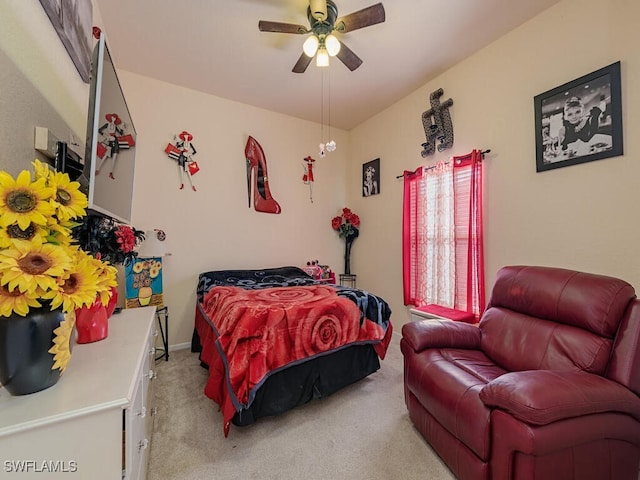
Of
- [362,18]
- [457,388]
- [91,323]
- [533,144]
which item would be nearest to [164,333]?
[91,323]

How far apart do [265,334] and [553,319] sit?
171 cm

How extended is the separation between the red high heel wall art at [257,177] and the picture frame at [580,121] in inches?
110

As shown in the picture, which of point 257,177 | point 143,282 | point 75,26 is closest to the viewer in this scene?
point 75,26

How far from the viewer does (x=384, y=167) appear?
359 cm

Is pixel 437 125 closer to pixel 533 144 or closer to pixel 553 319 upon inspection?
pixel 533 144

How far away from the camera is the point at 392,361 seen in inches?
107

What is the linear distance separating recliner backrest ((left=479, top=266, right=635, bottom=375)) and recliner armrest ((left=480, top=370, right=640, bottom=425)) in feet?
0.73

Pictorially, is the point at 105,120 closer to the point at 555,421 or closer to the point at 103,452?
the point at 103,452

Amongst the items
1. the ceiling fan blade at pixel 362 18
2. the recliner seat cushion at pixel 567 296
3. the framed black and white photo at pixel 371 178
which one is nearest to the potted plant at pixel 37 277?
the ceiling fan blade at pixel 362 18

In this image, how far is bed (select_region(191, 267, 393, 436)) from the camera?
162 centimetres

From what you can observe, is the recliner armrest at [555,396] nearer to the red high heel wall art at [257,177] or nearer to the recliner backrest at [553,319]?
the recliner backrest at [553,319]

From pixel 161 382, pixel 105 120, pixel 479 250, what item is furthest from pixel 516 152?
pixel 161 382

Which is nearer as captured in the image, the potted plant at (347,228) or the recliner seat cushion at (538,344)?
the recliner seat cushion at (538,344)

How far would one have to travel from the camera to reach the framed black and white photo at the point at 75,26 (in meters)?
1.20
